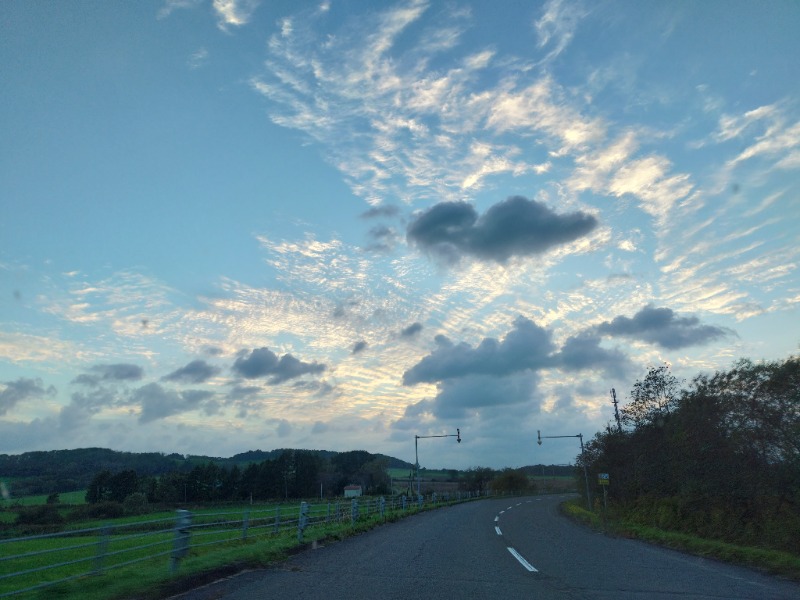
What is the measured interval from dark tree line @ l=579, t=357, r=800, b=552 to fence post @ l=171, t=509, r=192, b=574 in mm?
14771

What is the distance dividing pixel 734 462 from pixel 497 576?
39.3 ft

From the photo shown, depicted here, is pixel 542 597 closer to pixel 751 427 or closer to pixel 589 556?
pixel 589 556

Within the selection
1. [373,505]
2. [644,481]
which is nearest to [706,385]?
[644,481]

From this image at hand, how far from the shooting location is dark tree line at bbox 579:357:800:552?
1538 centimetres

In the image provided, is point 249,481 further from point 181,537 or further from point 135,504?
point 181,537

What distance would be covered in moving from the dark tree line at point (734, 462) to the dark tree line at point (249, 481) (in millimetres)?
70762

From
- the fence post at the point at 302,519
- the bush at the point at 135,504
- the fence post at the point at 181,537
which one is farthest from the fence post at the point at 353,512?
the bush at the point at 135,504

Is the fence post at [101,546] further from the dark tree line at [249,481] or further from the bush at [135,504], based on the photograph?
the dark tree line at [249,481]

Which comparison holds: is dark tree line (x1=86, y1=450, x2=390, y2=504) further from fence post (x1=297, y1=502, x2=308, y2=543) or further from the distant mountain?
fence post (x1=297, y1=502, x2=308, y2=543)

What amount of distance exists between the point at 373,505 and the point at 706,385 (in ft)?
62.5

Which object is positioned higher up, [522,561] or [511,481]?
[511,481]

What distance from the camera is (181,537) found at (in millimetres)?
10539

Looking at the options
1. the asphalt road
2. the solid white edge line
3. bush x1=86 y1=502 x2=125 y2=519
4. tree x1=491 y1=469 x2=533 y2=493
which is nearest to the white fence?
the asphalt road

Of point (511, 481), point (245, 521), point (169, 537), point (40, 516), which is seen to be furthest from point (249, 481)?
point (245, 521)
